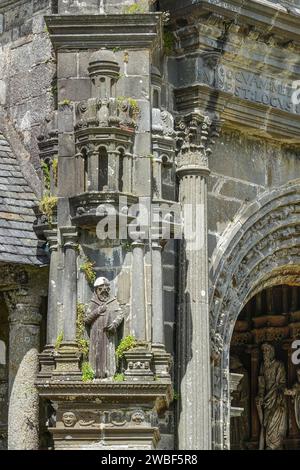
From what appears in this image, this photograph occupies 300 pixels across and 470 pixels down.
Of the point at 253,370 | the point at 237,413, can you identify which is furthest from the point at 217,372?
the point at 253,370

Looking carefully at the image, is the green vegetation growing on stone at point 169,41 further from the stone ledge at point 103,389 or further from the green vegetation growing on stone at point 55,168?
the stone ledge at point 103,389

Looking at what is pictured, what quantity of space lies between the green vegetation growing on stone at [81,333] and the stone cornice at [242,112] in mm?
2656

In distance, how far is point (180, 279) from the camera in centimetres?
1745

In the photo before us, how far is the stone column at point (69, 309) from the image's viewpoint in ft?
53.2

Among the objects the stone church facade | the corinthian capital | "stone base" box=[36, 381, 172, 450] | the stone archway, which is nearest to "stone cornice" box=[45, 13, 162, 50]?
the stone church facade

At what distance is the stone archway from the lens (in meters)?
18.0

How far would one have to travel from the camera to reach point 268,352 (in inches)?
883

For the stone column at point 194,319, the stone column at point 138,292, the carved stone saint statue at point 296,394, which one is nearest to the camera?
the stone column at point 138,292

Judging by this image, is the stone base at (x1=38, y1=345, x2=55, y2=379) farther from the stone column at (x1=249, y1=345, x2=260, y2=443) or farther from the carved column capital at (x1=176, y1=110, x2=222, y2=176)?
the stone column at (x1=249, y1=345, x2=260, y2=443)

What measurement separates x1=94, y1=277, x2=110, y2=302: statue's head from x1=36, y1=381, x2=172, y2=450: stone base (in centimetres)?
81

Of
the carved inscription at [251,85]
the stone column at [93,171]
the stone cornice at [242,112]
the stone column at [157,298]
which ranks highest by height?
the carved inscription at [251,85]

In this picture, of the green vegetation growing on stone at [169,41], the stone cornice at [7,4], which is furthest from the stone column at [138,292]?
the stone cornice at [7,4]

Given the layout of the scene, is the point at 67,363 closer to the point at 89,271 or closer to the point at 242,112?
the point at 89,271
